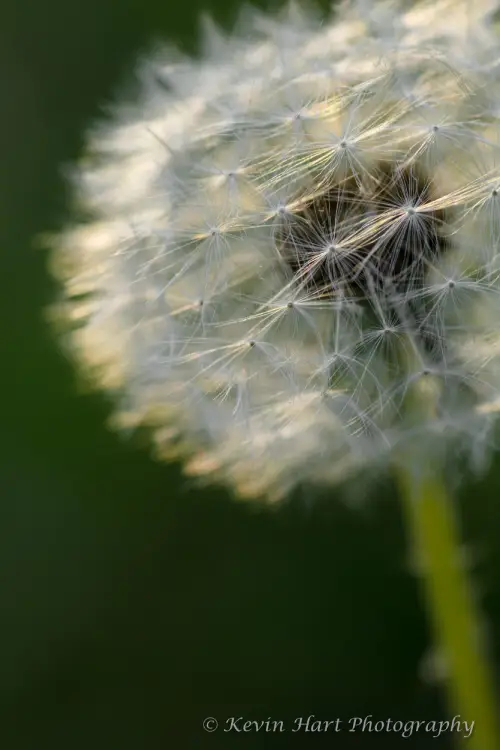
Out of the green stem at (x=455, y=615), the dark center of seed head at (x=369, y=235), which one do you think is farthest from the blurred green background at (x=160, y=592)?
the dark center of seed head at (x=369, y=235)

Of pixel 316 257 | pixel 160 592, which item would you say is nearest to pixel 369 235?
pixel 316 257

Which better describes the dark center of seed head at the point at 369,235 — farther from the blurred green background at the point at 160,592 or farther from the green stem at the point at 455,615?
the blurred green background at the point at 160,592

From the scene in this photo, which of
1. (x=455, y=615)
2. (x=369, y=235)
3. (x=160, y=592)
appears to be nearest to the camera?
(x=369, y=235)

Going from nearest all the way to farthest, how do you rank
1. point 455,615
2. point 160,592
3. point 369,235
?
1. point 369,235
2. point 455,615
3. point 160,592

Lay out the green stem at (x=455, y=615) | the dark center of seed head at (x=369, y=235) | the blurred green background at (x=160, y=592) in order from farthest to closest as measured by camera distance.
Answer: the blurred green background at (x=160, y=592), the green stem at (x=455, y=615), the dark center of seed head at (x=369, y=235)

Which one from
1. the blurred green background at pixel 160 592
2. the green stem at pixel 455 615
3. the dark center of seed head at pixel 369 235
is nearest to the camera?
the dark center of seed head at pixel 369 235

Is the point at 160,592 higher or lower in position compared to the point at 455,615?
higher

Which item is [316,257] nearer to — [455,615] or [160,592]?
[455,615]
